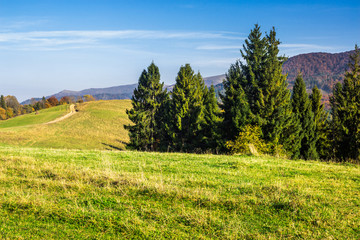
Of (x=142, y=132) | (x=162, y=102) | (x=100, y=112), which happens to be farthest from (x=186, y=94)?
(x=100, y=112)

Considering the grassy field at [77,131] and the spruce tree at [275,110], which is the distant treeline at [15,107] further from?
the spruce tree at [275,110]

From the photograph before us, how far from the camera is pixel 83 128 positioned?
7738 centimetres

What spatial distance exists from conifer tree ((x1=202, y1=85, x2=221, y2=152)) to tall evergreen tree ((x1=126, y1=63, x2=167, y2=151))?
937 cm

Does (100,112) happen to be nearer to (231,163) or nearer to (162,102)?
(162,102)

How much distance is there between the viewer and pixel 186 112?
42.3 metres

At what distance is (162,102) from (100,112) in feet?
166

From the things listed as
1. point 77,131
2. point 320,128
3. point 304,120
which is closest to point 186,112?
point 304,120

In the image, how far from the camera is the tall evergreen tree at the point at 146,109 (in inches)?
1907

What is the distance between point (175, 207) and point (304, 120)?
37.1 metres

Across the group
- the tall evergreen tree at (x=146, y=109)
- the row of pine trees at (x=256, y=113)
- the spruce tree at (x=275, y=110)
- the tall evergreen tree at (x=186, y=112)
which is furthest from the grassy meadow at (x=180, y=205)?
the tall evergreen tree at (x=146, y=109)

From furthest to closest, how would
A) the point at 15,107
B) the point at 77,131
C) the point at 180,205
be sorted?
the point at 15,107
the point at 77,131
the point at 180,205

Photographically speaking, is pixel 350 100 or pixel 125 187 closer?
pixel 125 187

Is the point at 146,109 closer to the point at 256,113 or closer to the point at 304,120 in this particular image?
the point at 256,113

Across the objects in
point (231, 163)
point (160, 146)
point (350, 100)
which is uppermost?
point (350, 100)
